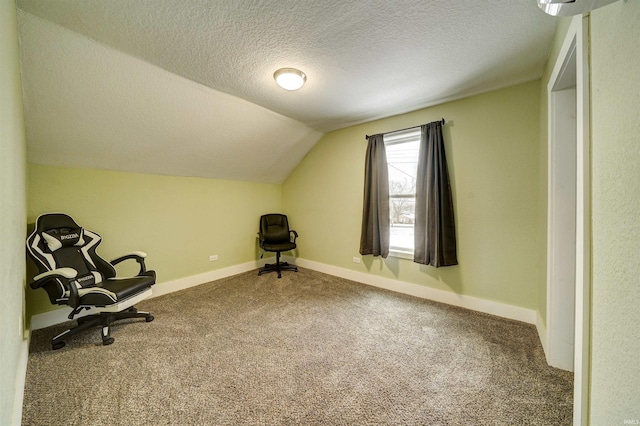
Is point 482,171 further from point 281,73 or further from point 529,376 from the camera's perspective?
point 281,73

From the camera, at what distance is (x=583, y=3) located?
729 millimetres

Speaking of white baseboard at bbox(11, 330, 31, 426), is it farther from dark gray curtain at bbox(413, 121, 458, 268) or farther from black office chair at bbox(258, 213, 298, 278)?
dark gray curtain at bbox(413, 121, 458, 268)

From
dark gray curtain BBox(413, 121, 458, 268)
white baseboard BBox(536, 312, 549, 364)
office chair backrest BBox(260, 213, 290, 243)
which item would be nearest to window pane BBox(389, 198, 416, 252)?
dark gray curtain BBox(413, 121, 458, 268)

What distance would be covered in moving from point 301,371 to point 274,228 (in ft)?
9.41

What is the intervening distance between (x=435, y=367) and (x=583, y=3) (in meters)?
2.06

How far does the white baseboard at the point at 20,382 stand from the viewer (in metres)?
1.21

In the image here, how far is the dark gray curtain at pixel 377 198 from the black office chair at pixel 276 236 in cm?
137

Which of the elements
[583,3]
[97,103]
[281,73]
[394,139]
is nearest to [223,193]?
[97,103]

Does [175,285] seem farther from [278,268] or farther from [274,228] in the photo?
[274,228]

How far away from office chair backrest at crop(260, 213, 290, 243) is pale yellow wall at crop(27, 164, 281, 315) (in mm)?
221

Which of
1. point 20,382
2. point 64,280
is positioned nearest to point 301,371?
point 20,382

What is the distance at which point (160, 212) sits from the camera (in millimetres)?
3152

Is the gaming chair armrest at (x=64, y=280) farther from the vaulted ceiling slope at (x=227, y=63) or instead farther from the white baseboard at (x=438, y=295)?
the white baseboard at (x=438, y=295)

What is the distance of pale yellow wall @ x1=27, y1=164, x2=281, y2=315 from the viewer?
2.45 m
